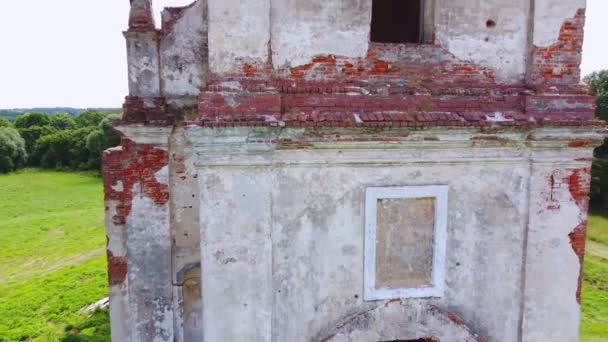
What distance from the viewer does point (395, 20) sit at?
24.9ft

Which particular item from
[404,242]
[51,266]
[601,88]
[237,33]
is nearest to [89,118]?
[51,266]

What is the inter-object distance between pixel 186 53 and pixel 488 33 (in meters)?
3.66

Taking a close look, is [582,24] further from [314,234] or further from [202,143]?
[202,143]

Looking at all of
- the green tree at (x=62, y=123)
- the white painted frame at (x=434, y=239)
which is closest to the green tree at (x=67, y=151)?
the green tree at (x=62, y=123)

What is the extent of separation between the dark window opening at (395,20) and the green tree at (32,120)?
63.7m

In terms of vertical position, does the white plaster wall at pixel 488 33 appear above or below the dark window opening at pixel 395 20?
below

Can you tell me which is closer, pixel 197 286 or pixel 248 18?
pixel 248 18

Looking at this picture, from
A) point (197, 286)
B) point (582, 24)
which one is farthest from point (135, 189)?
point (582, 24)

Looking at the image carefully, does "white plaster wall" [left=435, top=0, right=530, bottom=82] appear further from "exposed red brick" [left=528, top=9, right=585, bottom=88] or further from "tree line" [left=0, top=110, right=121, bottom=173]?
"tree line" [left=0, top=110, right=121, bottom=173]

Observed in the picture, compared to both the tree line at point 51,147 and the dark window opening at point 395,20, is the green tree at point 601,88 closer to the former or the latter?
the dark window opening at point 395,20

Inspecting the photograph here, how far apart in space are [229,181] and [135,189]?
1820 mm

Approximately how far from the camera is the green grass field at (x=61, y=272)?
1121cm

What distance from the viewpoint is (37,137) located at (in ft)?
185

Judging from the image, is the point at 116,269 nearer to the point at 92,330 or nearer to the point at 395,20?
the point at 92,330
